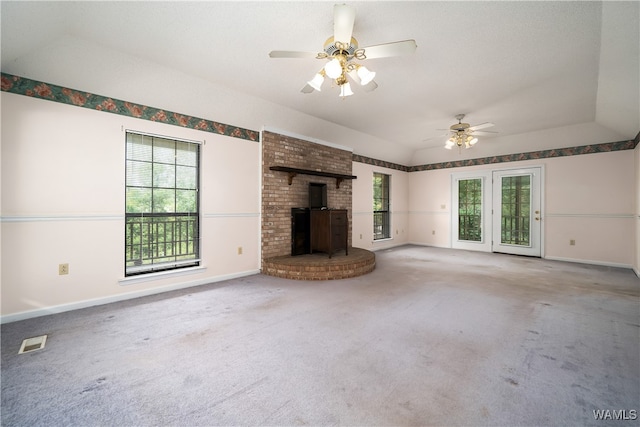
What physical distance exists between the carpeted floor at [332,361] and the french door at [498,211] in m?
2.97

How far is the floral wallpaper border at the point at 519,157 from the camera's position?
5187mm

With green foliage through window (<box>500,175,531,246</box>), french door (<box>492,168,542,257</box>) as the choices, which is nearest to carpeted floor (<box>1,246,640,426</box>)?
french door (<box>492,168,542,257</box>)

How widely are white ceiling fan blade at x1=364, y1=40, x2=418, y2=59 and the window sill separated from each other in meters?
3.47

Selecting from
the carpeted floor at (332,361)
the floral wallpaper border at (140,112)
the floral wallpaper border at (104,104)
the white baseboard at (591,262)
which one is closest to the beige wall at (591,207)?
the white baseboard at (591,262)

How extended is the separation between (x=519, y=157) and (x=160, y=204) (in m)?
7.43

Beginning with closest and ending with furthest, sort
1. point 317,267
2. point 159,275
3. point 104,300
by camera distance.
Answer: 1. point 104,300
2. point 159,275
3. point 317,267

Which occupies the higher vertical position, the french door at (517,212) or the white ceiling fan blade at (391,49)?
the white ceiling fan blade at (391,49)

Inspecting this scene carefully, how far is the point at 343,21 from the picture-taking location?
204cm

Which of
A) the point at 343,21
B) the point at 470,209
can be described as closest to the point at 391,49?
the point at 343,21

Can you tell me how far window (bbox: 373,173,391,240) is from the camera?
7.41m

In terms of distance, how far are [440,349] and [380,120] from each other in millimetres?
4207

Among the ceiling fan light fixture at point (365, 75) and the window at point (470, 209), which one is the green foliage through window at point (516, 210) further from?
the ceiling fan light fixture at point (365, 75)

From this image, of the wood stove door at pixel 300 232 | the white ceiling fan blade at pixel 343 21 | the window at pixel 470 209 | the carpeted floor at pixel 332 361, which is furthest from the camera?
the window at pixel 470 209

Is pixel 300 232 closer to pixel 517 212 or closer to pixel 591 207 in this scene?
pixel 517 212
